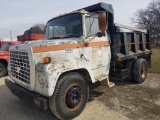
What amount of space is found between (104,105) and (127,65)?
2354 millimetres

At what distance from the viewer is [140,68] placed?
24.5 ft

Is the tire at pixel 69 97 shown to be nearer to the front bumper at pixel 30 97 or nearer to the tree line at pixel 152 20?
the front bumper at pixel 30 97

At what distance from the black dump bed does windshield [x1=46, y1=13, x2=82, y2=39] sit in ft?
3.77

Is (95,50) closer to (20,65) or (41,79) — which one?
(41,79)

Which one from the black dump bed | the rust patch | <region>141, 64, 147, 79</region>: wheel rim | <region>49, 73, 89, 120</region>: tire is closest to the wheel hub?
<region>49, 73, 89, 120</region>: tire

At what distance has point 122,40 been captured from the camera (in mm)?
6852

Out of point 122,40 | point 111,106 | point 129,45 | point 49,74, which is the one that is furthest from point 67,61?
point 129,45

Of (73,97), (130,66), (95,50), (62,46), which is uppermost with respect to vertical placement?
(62,46)

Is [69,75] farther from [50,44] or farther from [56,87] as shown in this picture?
[50,44]

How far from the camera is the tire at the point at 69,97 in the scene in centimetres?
426

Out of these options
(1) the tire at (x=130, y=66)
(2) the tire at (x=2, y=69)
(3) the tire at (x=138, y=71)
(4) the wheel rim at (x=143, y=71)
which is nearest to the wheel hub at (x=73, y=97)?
(1) the tire at (x=130, y=66)

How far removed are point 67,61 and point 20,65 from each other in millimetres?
1155

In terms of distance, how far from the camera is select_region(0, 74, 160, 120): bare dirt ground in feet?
15.7

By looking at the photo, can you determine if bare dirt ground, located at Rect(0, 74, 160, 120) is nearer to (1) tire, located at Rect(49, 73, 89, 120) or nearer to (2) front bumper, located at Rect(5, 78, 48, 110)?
(1) tire, located at Rect(49, 73, 89, 120)
